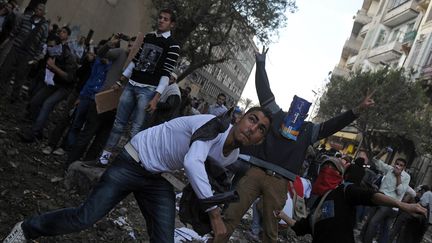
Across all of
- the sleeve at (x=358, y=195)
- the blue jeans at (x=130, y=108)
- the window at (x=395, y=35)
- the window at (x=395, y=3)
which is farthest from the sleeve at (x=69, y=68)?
the window at (x=395, y=3)

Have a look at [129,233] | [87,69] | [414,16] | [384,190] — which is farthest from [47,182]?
[414,16]

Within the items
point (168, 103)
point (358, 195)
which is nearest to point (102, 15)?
point (168, 103)

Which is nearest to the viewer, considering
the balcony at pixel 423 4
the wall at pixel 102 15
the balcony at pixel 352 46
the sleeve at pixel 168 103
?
the sleeve at pixel 168 103

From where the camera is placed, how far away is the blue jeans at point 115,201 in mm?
3129

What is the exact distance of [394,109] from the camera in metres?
29.1

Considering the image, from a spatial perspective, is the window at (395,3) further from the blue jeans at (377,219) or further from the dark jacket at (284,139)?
the dark jacket at (284,139)

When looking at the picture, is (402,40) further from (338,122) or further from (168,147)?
(168,147)

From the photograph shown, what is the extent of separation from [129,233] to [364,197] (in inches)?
100

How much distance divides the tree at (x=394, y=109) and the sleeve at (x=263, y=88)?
22444 mm

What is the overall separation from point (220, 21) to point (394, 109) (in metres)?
13.6

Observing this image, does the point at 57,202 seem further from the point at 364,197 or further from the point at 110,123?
the point at 364,197

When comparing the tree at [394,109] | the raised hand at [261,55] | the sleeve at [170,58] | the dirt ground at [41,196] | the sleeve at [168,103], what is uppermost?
the tree at [394,109]

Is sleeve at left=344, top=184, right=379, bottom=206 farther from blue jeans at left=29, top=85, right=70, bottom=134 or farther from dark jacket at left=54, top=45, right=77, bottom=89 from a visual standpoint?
dark jacket at left=54, top=45, right=77, bottom=89

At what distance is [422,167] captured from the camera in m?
29.1
